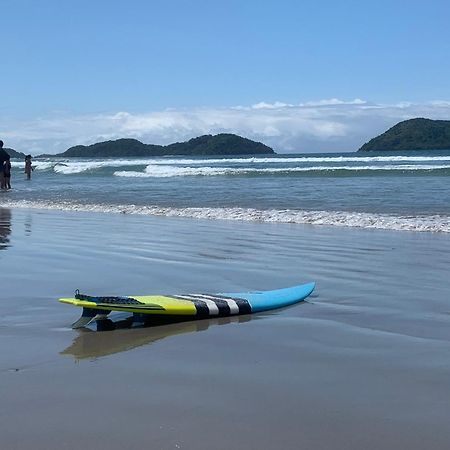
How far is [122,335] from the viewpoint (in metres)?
4.73

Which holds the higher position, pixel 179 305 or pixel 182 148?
pixel 182 148

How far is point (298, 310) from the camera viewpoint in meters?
5.55

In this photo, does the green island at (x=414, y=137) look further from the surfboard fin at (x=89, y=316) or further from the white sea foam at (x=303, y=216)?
the surfboard fin at (x=89, y=316)

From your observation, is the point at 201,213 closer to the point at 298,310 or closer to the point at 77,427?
the point at 298,310

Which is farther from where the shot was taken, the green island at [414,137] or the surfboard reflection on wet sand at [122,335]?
the green island at [414,137]

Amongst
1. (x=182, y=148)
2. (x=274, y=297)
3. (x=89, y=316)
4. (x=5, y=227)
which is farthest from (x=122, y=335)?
(x=182, y=148)

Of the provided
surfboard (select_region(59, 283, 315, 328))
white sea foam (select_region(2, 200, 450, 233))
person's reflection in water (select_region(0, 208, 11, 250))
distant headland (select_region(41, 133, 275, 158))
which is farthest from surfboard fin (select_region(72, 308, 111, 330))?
distant headland (select_region(41, 133, 275, 158))

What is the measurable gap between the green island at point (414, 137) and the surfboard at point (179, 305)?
3645 inches

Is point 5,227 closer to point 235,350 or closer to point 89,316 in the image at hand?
point 89,316

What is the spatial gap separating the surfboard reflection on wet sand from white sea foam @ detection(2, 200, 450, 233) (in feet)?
22.8

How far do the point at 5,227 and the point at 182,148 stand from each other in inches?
3869

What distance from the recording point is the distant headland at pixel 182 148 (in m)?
106

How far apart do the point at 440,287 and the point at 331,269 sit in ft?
4.59

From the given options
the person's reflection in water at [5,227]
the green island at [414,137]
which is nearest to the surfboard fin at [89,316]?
the person's reflection in water at [5,227]
